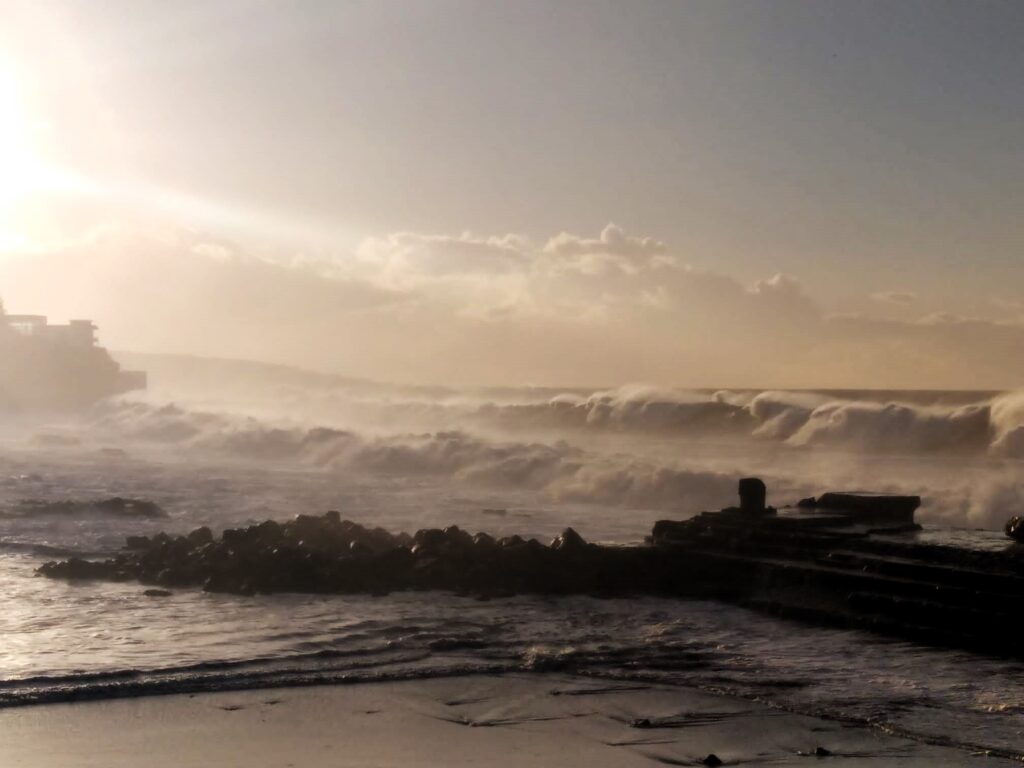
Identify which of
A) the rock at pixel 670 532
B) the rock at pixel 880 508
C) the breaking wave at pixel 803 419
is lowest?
the rock at pixel 670 532

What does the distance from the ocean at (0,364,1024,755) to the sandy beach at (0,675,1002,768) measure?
0.39 meters

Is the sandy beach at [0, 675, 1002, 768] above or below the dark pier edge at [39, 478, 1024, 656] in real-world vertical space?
below

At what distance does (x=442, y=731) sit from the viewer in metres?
8.30

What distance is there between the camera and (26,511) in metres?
22.7

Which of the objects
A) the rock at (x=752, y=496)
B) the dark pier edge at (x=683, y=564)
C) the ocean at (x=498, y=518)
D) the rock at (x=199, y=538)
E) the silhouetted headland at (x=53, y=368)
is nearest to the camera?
the ocean at (x=498, y=518)

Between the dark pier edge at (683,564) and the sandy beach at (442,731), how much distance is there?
11.2 feet

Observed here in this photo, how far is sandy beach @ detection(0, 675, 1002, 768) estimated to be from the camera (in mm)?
7590

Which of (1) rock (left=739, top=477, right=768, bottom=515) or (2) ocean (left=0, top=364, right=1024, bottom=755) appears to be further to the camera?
(1) rock (left=739, top=477, right=768, bottom=515)

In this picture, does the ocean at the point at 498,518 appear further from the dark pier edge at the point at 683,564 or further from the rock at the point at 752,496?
the rock at the point at 752,496

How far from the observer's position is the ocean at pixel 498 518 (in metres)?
9.69

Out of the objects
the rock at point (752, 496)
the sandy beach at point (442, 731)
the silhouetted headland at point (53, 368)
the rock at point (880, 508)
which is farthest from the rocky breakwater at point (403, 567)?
the silhouetted headland at point (53, 368)

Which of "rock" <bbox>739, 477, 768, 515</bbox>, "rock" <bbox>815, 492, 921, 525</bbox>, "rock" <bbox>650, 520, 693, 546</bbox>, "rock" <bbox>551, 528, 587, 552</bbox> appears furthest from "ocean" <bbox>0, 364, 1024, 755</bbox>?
"rock" <bbox>739, 477, 768, 515</bbox>

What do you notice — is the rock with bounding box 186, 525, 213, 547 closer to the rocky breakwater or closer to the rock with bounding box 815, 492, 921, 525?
the rocky breakwater

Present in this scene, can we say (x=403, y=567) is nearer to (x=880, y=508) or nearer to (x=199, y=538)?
(x=199, y=538)
